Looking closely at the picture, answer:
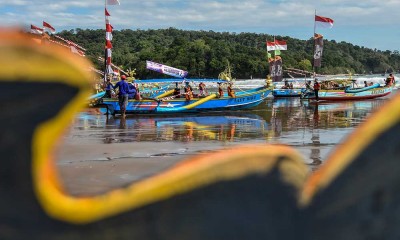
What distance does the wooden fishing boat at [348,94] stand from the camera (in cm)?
2806

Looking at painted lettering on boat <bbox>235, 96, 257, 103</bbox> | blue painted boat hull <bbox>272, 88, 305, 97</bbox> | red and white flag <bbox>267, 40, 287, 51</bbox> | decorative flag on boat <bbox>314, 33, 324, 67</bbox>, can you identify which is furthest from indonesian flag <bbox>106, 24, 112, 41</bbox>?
blue painted boat hull <bbox>272, 88, 305, 97</bbox>

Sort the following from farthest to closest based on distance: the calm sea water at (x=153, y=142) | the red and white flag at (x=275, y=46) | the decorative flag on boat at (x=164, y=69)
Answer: the red and white flag at (x=275, y=46) → the decorative flag on boat at (x=164, y=69) → the calm sea water at (x=153, y=142)

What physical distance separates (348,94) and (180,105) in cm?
1390

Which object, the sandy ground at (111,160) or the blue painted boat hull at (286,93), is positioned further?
the blue painted boat hull at (286,93)

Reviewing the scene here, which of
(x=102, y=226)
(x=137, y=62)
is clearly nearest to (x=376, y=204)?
(x=102, y=226)

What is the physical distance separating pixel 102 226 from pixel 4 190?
0.91 ft

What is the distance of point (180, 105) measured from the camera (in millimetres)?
18688

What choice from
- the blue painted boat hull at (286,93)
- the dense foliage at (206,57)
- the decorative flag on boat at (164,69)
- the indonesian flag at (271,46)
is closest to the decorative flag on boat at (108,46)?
the decorative flag on boat at (164,69)

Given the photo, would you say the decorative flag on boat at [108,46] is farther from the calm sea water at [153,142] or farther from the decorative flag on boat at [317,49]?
the decorative flag on boat at [317,49]

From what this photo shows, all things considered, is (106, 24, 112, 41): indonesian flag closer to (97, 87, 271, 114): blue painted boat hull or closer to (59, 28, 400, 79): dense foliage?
(97, 87, 271, 114): blue painted boat hull

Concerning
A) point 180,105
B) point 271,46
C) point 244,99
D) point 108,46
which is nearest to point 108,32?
point 108,46

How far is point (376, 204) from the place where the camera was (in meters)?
1.55

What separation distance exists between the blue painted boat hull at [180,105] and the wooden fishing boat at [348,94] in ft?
27.9

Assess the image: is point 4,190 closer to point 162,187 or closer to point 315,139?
point 162,187
